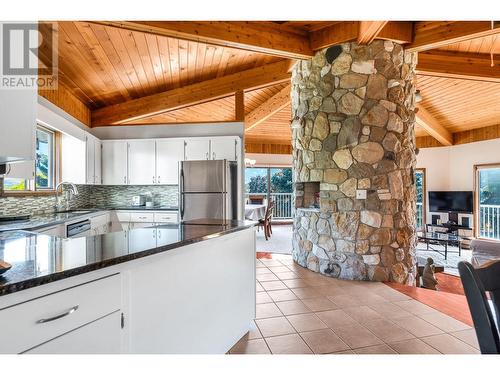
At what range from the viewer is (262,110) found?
20.8ft

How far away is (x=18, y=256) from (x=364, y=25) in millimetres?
3763

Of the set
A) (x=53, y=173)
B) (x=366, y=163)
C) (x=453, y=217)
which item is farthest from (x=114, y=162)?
(x=453, y=217)

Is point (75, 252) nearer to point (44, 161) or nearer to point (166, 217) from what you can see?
point (166, 217)

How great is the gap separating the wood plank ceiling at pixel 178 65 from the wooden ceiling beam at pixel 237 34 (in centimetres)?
8

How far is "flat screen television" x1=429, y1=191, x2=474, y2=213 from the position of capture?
7.45m

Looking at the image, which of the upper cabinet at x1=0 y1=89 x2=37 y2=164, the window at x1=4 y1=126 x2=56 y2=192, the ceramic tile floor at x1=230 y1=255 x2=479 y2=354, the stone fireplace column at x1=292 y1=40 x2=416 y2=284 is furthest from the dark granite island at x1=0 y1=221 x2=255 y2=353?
the window at x1=4 y1=126 x2=56 y2=192

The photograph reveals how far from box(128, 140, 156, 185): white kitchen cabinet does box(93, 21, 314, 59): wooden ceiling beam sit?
98.6 inches

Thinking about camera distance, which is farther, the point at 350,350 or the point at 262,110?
the point at 262,110

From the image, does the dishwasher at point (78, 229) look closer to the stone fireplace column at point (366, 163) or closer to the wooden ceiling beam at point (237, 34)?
the wooden ceiling beam at point (237, 34)

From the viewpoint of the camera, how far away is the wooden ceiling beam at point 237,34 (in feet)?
9.45

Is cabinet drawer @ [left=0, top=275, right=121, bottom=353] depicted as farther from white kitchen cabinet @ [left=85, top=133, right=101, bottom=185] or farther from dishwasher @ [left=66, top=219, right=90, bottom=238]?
white kitchen cabinet @ [left=85, top=133, right=101, bottom=185]

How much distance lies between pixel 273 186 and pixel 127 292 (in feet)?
27.4

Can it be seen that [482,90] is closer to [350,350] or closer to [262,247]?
[262,247]
